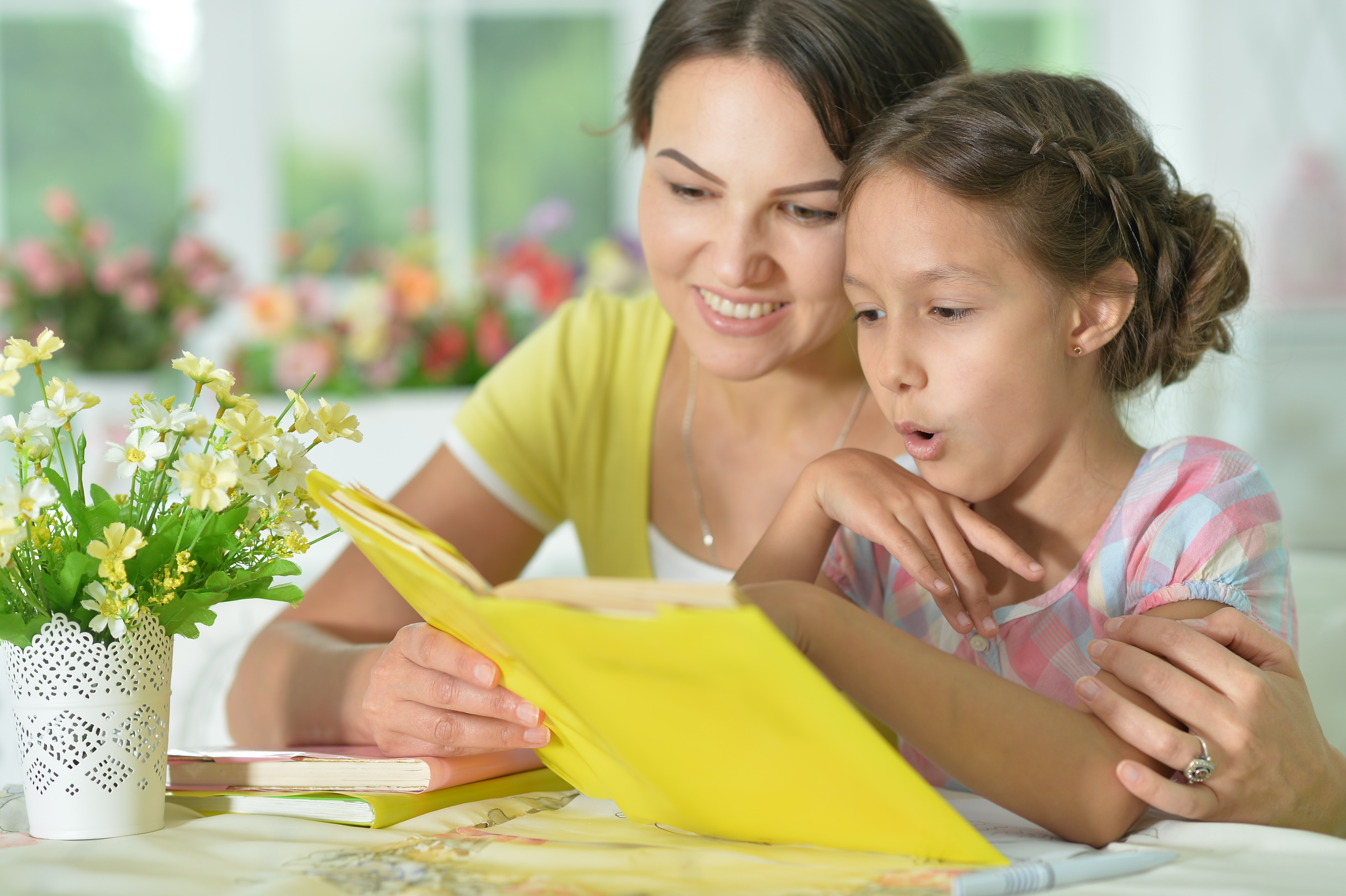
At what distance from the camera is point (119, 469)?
809 millimetres

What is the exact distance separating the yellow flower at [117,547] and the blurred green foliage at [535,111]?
373cm

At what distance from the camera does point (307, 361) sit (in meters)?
3.17

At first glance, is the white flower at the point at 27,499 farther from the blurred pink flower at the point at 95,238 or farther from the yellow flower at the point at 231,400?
the blurred pink flower at the point at 95,238

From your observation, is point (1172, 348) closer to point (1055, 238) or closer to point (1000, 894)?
point (1055, 238)

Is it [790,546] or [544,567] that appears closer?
[790,546]

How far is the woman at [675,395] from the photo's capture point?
117 cm

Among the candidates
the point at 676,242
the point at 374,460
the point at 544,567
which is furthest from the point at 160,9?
the point at 676,242

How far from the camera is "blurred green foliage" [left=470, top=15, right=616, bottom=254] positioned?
4.46 metres

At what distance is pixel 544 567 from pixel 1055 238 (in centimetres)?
128

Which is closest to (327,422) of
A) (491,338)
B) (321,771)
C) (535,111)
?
(321,771)

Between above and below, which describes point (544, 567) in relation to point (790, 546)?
below

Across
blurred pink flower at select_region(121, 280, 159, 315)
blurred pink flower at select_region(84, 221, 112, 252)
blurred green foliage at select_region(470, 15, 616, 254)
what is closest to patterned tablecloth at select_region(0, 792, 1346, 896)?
blurred pink flower at select_region(121, 280, 159, 315)

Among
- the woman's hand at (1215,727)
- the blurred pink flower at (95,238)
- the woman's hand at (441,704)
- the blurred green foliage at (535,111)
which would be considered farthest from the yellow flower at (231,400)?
the blurred green foliage at (535,111)

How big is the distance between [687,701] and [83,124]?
449 cm
